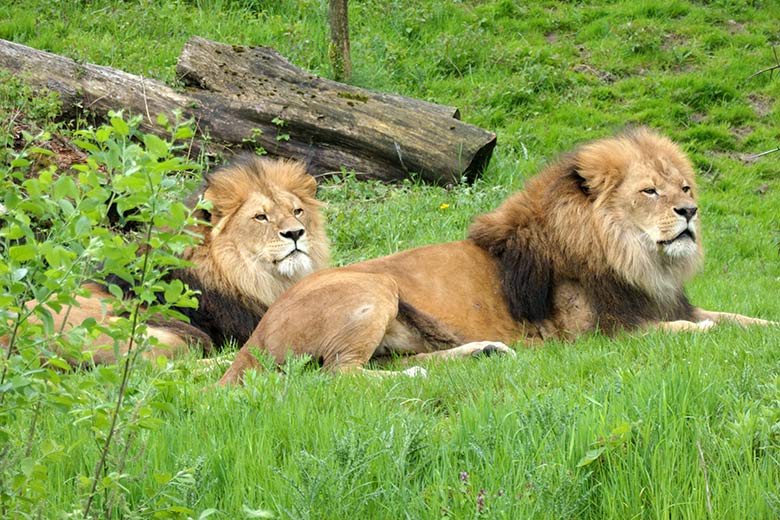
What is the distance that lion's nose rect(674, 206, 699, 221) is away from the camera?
250 inches

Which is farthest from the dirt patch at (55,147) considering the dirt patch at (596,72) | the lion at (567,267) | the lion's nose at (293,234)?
the dirt patch at (596,72)

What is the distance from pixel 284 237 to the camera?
23.1 ft

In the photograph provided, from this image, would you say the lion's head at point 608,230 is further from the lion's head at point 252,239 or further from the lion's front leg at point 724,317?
the lion's head at point 252,239

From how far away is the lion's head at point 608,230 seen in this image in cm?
642

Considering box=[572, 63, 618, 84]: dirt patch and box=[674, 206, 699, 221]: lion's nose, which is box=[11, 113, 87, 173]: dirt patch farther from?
box=[572, 63, 618, 84]: dirt patch

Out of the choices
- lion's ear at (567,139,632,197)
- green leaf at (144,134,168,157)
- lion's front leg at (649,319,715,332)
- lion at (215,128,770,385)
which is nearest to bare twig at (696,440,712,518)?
green leaf at (144,134,168,157)

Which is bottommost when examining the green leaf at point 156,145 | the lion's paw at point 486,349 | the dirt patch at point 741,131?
the dirt patch at point 741,131

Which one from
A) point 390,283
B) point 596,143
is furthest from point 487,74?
point 390,283

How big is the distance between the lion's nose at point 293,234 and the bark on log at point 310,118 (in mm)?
3776

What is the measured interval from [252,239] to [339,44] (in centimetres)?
596

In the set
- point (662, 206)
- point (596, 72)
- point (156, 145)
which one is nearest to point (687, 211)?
point (662, 206)

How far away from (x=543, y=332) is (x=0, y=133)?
3913 mm

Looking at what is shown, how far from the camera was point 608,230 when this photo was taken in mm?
6500

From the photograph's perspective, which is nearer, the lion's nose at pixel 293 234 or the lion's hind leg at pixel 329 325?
the lion's hind leg at pixel 329 325
